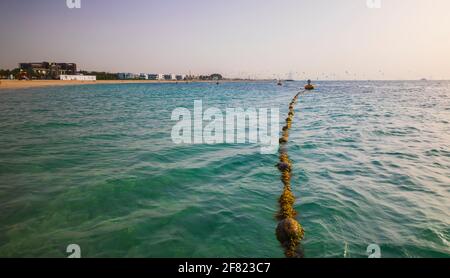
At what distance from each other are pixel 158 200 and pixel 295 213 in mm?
4145

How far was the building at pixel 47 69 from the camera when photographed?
15580 centimetres

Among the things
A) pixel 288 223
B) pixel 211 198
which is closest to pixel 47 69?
pixel 211 198

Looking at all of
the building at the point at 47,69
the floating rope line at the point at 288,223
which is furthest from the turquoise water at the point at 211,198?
the building at the point at 47,69

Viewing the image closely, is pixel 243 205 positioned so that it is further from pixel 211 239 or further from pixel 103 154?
pixel 103 154

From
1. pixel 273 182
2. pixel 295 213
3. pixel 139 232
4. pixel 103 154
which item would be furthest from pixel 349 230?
pixel 103 154

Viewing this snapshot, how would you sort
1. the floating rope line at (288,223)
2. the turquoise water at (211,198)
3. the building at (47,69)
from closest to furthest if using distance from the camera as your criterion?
the floating rope line at (288,223)
the turquoise water at (211,198)
the building at (47,69)

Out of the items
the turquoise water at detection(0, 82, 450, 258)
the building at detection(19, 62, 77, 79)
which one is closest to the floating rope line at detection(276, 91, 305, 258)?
the turquoise water at detection(0, 82, 450, 258)

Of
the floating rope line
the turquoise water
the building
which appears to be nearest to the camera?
the floating rope line

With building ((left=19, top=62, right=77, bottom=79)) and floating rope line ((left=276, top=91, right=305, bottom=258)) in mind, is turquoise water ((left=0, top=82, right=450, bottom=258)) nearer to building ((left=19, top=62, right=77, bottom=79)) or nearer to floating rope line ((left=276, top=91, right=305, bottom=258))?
floating rope line ((left=276, top=91, right=305, bottom=258))

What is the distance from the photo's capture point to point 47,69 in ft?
558

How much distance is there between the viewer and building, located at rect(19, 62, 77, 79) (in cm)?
15580

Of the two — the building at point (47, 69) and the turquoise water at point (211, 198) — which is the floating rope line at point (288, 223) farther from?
the building at point (47, 69)

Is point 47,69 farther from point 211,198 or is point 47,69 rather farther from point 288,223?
point 288,223
